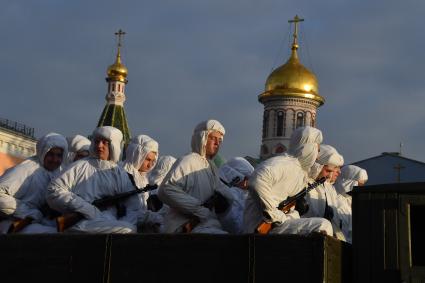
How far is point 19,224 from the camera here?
365 inches

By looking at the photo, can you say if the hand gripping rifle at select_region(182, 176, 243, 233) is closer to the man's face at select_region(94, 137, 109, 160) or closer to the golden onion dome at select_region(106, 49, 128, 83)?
the man's face at select_region(94, 137, 109, 160)

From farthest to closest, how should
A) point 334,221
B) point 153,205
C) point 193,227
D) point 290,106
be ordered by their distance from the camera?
→ point 290,106 < point 153,205 < point 334,221 < point 193,227

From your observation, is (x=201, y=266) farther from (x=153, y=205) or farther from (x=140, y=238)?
(x=153, y=205)

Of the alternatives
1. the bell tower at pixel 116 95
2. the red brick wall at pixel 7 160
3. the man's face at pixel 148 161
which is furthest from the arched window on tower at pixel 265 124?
the man's face at pixel 148 161

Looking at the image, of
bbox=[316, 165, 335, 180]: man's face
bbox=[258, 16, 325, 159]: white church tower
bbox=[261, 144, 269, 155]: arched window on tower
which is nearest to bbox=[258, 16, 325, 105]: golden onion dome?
bbox=[258, 16, 325, 159]: white church tower

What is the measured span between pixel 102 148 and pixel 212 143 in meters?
1.19

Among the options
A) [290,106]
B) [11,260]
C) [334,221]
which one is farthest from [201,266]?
[290,106]

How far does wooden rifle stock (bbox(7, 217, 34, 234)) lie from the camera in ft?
30.4

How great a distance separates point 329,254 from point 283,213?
1.10 meters

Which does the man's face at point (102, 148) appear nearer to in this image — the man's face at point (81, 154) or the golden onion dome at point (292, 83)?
the man's face at point (81, 154)

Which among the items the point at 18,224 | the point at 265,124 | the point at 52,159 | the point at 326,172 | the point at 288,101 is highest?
the point at 288,101

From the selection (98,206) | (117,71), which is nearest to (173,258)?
(98,206)

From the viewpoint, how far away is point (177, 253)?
7527 mm

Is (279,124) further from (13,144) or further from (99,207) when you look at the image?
(99,207)
